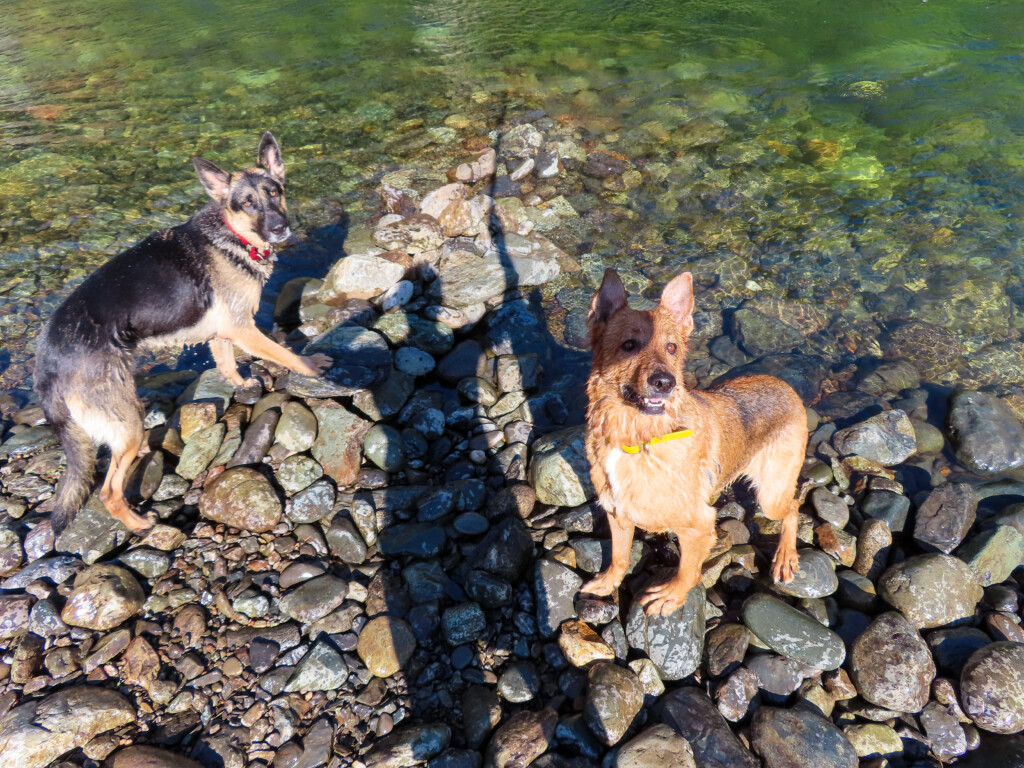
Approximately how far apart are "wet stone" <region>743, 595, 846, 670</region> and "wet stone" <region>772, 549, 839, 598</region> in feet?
0.86

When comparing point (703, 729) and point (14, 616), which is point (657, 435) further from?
point (14, 616)

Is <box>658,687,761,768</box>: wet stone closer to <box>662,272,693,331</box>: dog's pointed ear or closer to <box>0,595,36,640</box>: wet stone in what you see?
<box>662,272,693,331</box>: dog's pointed ear

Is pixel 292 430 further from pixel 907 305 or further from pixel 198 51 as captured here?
pixel 198 51

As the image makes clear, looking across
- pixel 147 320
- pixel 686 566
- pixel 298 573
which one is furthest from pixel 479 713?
pixel 147 320

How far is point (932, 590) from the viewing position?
4.24 meters

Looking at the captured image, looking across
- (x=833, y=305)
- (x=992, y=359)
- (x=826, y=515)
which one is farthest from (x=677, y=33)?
(x=826, y=515)

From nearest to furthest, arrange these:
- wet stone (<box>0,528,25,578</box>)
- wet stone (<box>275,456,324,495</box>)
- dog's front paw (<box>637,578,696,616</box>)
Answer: dog's front paw (<box>637,578,696,616</box>)
wet stone (<box>0,528,25,578</box>)
wet stone (<box>275,456,324,495</box>)

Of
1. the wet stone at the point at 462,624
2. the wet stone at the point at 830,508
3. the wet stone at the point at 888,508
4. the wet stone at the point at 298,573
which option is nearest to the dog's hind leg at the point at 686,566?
the wet stone at the point at 462,624

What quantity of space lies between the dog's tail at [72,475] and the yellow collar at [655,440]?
14.6 ft

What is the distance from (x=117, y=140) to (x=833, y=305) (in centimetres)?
1341

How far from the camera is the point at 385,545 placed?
4.74 meters

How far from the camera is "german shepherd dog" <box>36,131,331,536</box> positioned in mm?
4984

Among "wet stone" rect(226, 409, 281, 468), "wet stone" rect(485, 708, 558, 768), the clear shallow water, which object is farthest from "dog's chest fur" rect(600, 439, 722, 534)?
the clear shallow water

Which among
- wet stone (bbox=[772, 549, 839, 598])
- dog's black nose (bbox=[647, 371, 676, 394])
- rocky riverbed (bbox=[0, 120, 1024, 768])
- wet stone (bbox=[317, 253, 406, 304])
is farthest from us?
wet stone (bbox=[317, 253, 406, 304])
